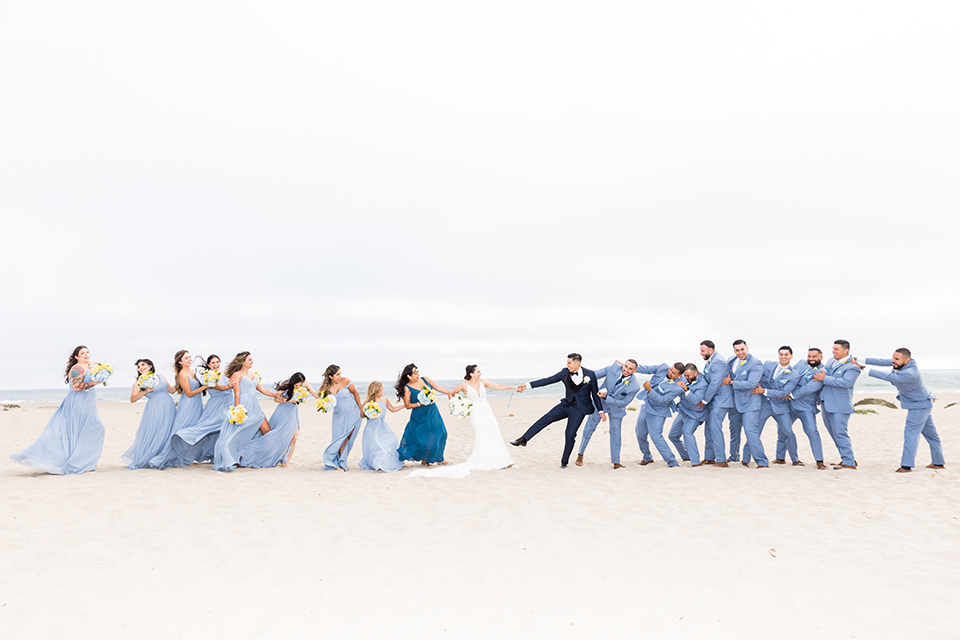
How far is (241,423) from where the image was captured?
34.7ft

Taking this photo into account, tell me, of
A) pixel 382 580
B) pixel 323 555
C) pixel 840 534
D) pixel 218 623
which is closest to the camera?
pixel 218 623

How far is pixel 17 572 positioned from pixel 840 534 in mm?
8600

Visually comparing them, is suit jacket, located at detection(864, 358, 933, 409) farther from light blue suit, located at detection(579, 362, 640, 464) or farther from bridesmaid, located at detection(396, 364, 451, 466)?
bridesmaid, located at detection(396, 364, 451, 466)

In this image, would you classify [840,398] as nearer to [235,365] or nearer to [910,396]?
[910,396]

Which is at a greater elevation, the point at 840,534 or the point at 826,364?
the point at 826,364

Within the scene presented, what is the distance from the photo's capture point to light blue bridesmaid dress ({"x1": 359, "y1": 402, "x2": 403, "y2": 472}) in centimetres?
1053

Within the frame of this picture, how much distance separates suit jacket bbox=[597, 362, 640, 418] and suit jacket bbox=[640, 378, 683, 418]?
348 mm

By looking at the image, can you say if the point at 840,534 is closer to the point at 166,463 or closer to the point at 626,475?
the point at 626,475

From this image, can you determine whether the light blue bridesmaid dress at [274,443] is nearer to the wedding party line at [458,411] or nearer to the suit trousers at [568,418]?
the wedding party line at [458,411]

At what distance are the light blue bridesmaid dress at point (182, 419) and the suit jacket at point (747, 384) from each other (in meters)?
10.2

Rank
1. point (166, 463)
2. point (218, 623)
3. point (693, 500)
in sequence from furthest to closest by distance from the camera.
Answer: point (166, 463) → point (693, 500) → point (218, 623)

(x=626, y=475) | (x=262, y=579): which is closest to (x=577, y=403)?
(x=626, y=475)

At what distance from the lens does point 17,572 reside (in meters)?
5.29

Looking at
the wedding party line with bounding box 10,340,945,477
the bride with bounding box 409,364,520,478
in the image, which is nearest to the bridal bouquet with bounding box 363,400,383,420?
the wedding party line with bounding box 10,340,945,477
